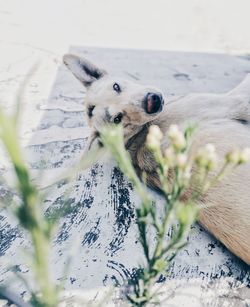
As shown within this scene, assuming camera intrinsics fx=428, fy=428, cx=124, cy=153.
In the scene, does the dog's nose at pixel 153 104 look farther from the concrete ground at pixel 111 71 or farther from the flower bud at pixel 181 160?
the flower bud at pixel 181 160

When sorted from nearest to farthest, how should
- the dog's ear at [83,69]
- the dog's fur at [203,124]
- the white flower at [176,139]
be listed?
the white flower at [176,139]
the dog's fur at [203,124]
the dog's ear at [83,69]

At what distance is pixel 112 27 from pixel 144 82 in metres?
1.84

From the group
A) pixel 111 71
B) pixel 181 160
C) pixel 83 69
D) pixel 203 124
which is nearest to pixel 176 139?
pixel 181 160

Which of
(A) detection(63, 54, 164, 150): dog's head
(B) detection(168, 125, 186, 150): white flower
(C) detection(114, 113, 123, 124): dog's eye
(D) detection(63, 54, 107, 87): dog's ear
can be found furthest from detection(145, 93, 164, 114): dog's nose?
(B) detection(168, 125, 186, 150): white flower

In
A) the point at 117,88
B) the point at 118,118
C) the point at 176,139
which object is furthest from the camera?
the point at 117,88

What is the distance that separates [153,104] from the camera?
2561 mm

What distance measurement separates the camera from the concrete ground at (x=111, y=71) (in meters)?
2.05

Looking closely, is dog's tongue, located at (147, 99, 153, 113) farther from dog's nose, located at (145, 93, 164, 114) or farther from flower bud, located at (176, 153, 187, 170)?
flower bud, located at (176, 153, 187, 170)

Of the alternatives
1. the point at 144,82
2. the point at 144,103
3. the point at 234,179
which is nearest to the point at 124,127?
the point at 144,103

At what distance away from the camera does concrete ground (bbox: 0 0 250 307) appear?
205cm

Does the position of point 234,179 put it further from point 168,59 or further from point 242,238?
point 168,59

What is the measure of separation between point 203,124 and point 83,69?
99 cm

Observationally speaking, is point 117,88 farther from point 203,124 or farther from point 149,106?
point 203,124

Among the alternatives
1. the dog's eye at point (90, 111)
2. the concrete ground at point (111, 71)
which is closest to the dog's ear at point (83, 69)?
the dog's eye at point (90, 111)
